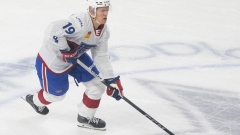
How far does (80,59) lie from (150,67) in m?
1.41

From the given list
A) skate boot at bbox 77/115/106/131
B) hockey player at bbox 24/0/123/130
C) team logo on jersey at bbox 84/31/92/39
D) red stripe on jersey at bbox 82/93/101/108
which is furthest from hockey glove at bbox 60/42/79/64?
skate boot at bbox 77/115/106/131

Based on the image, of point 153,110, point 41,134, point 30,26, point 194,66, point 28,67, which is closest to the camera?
point 41,134

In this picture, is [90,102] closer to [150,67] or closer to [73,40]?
[73,40]

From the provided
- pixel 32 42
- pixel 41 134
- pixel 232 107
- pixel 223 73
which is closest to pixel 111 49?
pixel 32 42

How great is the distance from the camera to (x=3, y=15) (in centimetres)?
643

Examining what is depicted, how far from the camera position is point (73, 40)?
387 cm

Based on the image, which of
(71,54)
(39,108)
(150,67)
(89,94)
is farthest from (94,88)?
(150,67)

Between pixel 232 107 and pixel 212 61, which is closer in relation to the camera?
pixel 232 107

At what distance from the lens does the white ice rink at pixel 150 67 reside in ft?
14.0

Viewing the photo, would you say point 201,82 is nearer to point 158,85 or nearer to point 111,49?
point 158,85

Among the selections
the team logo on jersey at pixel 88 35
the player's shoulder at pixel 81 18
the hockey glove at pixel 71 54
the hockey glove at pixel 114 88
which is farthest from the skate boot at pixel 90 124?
the player's shoulder at pixel 81 18

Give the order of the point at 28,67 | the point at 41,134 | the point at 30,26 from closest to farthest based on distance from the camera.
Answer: the point at 41,134 < the point at 28,67 < the point at 30,26

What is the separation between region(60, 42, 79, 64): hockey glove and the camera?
12.4ft

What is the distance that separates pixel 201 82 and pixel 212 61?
0.55m
